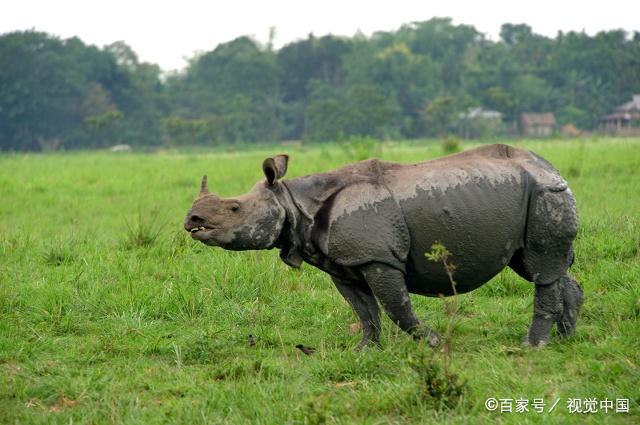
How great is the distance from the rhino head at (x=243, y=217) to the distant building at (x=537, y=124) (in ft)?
185

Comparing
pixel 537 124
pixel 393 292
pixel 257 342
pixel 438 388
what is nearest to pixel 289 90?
pixel 537 124

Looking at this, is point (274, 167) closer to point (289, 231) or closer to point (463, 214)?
point (289, 231)

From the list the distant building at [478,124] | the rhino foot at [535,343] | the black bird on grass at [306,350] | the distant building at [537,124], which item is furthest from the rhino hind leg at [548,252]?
the distant building at [537,124]

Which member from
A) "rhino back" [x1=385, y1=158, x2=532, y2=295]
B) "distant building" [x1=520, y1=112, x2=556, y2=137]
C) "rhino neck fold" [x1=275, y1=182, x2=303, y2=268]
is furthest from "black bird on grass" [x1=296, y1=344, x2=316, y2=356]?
"distant building" [x1=520, y1=112, x2=556, y2=137]

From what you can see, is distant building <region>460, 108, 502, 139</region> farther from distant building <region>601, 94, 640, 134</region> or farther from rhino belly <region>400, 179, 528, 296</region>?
rhino belly <region>400, 179, 528, 296</region>

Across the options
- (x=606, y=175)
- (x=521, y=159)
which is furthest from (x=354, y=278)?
(x=606, y=175)

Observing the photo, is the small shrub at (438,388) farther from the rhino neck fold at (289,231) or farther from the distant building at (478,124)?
the distant building at (478,124)

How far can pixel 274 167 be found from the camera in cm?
541

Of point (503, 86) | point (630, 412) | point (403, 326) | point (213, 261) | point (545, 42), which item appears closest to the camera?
point (630, 412)

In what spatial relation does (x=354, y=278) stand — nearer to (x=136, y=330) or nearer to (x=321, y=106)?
(x=136, y=330)

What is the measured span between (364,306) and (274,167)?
1082 millimetres

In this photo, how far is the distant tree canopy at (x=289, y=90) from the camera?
58812mm

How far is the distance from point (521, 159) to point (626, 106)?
56602mm

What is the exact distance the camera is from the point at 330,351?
5.52m
